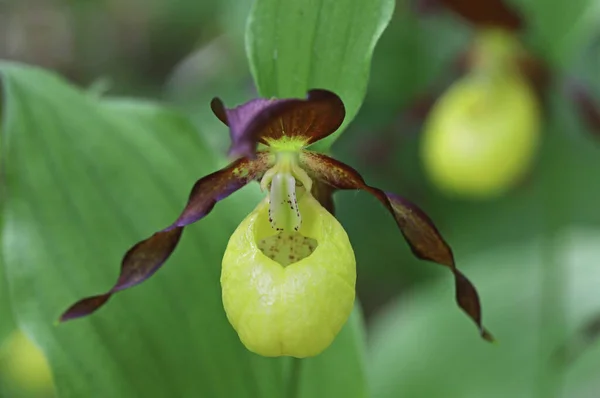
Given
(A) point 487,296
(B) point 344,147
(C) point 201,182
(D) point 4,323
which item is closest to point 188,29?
(B) point 344,147

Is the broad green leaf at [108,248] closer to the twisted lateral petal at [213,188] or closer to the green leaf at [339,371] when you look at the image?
the green leaf at [339,371]

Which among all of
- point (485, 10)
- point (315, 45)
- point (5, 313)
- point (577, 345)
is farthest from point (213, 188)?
point (485, 10)

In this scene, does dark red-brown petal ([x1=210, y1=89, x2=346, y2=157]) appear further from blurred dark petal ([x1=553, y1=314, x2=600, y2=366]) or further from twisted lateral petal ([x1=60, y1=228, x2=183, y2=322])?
blurred dark petal ([x1=553, y1=314, x2=600, y2=366])

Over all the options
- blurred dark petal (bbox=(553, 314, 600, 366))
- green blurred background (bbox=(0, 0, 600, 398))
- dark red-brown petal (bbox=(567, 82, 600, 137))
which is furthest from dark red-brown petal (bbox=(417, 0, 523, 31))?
blurred dark petal (bbox=(553, 314, 600, 366))

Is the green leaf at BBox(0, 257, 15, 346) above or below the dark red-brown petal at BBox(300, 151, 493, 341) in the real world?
below

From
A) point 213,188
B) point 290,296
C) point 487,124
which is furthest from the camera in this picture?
point 487,124

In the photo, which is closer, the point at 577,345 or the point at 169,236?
the point at 169,236

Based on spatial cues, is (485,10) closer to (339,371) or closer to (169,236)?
(339,371)
